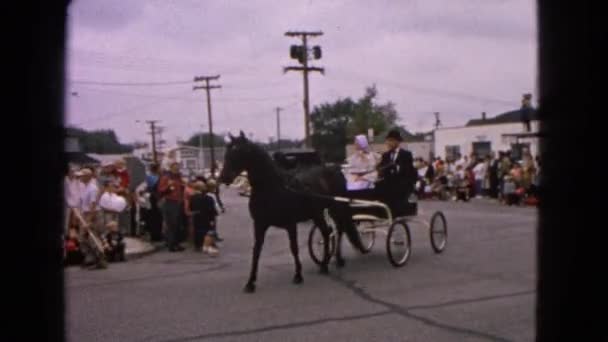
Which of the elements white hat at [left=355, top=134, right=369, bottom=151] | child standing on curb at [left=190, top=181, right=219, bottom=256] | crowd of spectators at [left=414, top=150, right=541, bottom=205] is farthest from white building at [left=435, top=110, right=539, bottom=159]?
white hat at [left=355, top=134, right=369, bottom=151]

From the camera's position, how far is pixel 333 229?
11.4 meters

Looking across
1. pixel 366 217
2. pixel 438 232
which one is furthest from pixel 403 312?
pixel 438 232

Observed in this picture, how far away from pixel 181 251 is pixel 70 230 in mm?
2712

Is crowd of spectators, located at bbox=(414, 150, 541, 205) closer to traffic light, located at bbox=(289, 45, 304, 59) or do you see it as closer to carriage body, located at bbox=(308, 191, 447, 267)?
carriage body, located at bbox=(308, 191, 447, 267)

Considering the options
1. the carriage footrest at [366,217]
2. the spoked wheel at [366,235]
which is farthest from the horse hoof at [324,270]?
the spoked wheel at [366,235]

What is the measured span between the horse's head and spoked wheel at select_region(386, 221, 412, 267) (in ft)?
8.55

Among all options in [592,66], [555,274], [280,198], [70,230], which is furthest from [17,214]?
[592,66]

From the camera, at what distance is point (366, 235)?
1305 centimetres

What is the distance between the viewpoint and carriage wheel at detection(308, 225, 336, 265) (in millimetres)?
11258

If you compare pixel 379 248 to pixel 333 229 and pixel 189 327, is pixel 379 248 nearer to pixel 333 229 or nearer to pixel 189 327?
pixel 333 229

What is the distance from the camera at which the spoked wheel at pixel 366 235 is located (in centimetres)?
1221

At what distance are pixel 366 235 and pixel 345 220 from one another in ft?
5.71

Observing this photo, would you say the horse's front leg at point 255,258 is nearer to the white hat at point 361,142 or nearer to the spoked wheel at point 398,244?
the spoked wheel at point 398,244

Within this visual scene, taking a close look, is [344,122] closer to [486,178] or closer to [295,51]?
[295,51]
